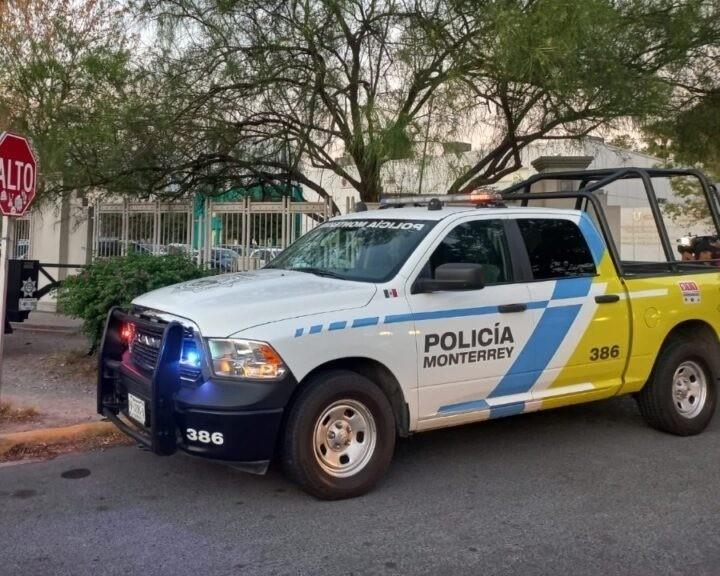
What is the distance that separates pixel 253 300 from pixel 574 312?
251 centimetres

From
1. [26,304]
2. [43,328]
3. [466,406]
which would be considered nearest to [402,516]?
[466,406]

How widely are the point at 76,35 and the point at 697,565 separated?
370 inches

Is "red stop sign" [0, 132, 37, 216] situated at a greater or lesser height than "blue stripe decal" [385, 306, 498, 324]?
greater

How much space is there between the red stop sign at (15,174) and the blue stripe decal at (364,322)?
10.9 feet

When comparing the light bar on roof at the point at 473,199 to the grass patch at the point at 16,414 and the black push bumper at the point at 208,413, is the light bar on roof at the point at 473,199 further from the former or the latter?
the grass patch at the point at 16,414

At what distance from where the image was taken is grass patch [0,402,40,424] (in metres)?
6.25

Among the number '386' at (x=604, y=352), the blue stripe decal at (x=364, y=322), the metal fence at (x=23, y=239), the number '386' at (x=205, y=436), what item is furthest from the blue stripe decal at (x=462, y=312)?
the metal fence at (x=23, y=239)

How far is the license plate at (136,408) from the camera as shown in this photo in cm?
464

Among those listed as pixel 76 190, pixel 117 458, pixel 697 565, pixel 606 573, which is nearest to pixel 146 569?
pixel 117 458

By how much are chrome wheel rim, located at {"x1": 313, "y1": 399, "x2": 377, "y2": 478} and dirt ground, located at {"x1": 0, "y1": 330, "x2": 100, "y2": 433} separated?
2759 mm

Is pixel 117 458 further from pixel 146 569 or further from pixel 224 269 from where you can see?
pixel 224 269

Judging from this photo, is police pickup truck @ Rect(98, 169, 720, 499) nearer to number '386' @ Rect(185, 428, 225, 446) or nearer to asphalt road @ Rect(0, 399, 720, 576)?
number '386' @ Rect(185, 428, 225, 446)

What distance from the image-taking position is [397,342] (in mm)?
4723

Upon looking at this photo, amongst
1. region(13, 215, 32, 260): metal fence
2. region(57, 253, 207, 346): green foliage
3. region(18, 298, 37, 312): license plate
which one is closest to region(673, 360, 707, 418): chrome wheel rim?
region(57, 253, 207, 346): green foliage
